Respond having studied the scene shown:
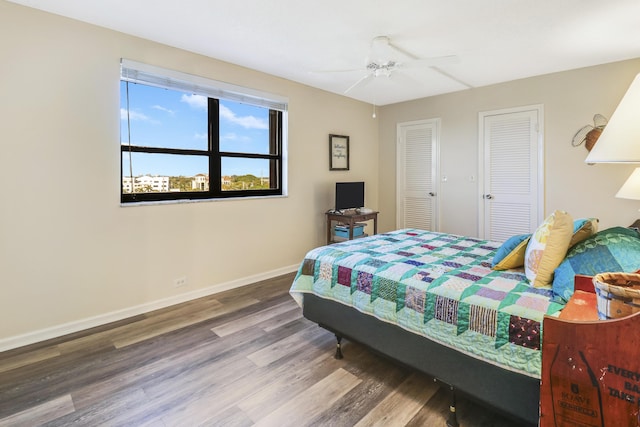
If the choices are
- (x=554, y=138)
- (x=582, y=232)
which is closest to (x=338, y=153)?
(x=554, y=138)

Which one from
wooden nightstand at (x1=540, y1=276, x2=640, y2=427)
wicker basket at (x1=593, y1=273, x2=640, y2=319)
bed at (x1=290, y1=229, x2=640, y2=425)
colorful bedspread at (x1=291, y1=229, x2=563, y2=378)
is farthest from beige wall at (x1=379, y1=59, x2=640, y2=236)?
wooden nightstand at (x1=540, y1=276, x2=640, y2=427)

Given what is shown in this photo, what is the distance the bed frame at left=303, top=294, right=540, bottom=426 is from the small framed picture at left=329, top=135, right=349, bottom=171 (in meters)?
2.75

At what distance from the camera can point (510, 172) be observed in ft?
13.9

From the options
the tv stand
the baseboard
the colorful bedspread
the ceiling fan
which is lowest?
the baseboard

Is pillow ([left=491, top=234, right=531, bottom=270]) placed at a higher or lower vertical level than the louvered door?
lower

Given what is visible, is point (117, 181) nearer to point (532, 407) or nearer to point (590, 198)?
point (532, 407)

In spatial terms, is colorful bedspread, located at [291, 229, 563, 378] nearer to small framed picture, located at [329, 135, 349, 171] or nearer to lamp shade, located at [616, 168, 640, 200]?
lamp shade, located at [616, 168, 640, 200]

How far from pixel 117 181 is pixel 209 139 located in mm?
1027

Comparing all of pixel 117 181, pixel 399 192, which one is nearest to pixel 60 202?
pixel 117 181

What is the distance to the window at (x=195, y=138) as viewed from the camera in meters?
3.00

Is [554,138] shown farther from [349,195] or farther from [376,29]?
[376,29]

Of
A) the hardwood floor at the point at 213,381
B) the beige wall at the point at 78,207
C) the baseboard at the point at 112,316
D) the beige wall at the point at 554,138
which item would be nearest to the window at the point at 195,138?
the beige wall at the point at 78,207

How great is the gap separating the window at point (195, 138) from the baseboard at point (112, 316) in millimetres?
983

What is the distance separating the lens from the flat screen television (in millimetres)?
4449
